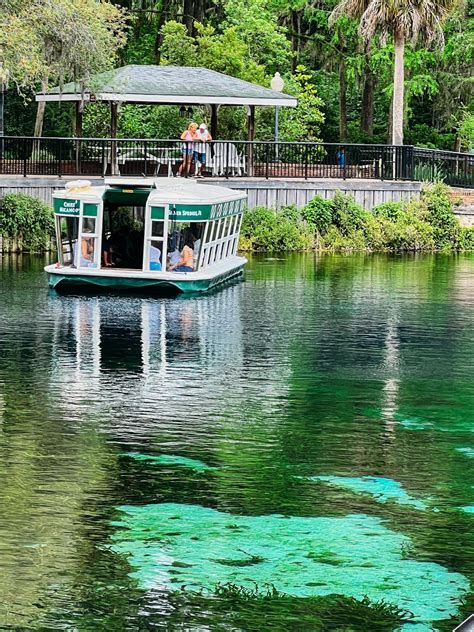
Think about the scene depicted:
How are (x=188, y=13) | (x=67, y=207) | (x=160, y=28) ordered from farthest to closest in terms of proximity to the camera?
(x=160, y=28) → (x=188, y=13) → (x=67, y=207)

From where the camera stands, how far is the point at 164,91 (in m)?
47.9

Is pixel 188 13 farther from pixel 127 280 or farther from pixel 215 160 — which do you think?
pixel 127 280

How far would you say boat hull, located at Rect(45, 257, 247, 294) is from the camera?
32.7 metres

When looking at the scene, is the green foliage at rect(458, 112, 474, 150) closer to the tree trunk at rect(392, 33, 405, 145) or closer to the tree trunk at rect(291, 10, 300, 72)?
the tree trunk at rect(392, 33, 405, 145)

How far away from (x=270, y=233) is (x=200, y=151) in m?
3.40

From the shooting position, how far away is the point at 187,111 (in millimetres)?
57344

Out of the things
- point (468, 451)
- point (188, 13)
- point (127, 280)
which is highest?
point (188, 13)

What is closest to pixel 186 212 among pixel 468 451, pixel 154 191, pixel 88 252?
pixel 154 191

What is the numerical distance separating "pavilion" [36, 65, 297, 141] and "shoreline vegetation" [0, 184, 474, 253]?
12.3 feet

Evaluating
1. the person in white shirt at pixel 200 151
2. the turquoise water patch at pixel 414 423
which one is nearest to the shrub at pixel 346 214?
the person in white shirt at pixel 200 151

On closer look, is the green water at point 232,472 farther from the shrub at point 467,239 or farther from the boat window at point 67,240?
the shrub at point 467,239

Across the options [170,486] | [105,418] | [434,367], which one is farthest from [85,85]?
[170,486]

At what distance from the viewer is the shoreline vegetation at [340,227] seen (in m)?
44.3

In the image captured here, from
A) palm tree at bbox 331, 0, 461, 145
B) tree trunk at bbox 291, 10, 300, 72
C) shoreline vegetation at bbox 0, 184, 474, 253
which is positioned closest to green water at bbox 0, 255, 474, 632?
shoreline vegetation at bbox 0, 184, 474, 253
